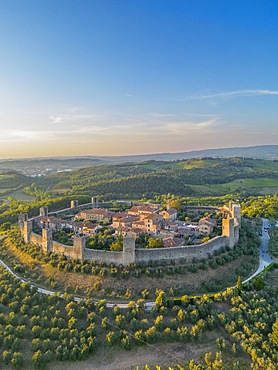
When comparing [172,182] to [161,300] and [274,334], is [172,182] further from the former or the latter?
[274,334]

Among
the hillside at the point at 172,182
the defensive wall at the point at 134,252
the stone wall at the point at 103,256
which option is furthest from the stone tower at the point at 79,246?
the hillside at the point at 172,182

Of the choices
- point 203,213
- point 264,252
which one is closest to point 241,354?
point 264,252

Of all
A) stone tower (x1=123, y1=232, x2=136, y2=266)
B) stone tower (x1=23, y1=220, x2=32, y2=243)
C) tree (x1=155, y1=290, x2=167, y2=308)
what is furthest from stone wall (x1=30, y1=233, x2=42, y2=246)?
tree (x1=155, y1=290, x2=167, y2=308)

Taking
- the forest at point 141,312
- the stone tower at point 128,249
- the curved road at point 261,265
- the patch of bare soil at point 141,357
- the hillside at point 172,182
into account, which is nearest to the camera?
the patch of bare soil at point 141,357

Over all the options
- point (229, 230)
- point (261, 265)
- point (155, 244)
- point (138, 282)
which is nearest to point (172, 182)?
point (229, 230)

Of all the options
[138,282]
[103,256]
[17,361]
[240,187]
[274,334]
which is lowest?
[17,361]

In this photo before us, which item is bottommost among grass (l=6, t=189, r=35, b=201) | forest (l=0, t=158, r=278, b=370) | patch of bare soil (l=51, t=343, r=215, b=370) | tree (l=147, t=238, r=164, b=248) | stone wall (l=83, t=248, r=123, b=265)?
patch of bare soil (l=51, t=343, r=215, b=370)

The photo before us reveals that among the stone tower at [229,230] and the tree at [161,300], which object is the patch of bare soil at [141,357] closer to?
the tree at [161,300]

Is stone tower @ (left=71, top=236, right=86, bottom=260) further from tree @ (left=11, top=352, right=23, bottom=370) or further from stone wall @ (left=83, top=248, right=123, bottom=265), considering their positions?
tree @ (left=11, top=352, right=23, bottom=370)
